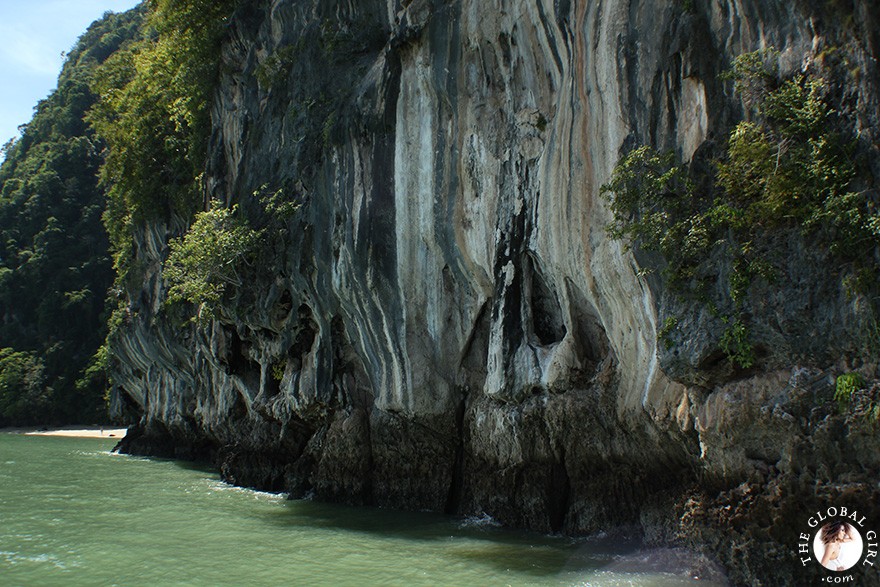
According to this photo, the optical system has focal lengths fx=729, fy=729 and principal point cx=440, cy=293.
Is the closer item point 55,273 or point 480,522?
point 480,522

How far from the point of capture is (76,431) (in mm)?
42719

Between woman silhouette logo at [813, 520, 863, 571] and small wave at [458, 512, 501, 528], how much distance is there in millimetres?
5709

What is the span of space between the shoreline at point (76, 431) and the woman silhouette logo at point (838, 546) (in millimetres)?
39151

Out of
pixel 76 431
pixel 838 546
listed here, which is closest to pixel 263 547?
pixel 838 546

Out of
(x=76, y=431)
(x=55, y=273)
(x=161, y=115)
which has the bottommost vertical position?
(x=76, y=431)

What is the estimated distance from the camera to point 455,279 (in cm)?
1291

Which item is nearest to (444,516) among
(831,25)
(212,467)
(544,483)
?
(544,483)

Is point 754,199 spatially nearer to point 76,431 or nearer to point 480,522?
point 480,522

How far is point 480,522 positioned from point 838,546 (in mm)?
6317

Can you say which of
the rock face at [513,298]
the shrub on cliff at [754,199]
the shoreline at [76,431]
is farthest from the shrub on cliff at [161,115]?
the shrub on cliff at [754,199]
